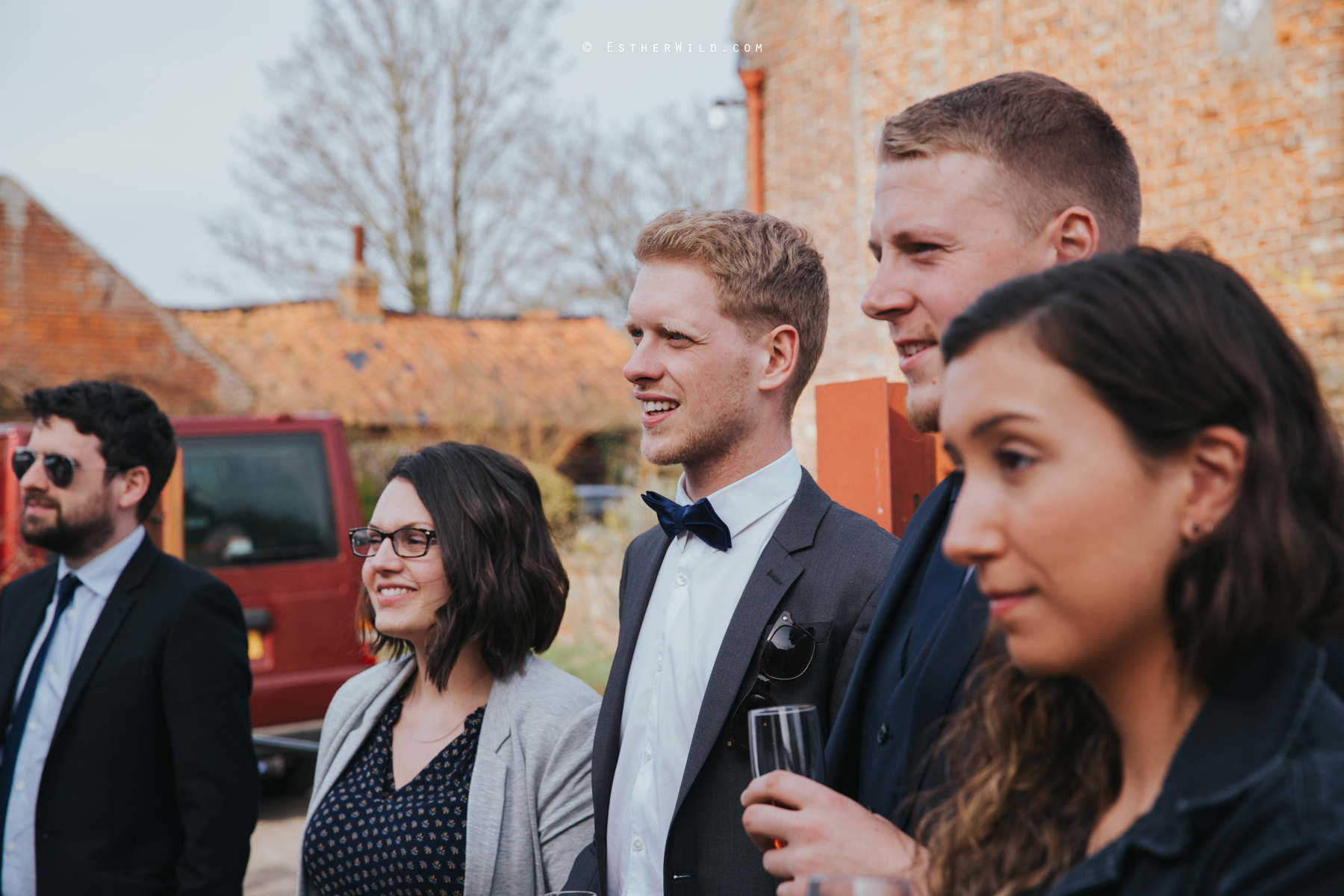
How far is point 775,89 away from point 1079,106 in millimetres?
9739

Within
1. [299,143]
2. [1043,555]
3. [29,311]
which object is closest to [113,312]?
[29,311]

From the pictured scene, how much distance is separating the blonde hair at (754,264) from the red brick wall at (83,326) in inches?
661

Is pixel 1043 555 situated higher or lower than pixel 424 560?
higher

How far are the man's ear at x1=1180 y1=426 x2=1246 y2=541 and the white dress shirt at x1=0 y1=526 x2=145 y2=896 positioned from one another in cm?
324

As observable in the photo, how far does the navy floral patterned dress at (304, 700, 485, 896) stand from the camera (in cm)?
257

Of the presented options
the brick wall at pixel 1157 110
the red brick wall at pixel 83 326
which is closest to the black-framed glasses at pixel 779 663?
the brick wall at pixel 1157 110

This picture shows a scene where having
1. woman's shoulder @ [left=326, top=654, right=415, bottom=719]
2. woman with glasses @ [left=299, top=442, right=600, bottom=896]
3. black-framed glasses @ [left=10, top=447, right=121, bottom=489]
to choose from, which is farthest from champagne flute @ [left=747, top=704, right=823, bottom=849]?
black-framed glasses @ [left=10, top=447, right=121, bottom=489]

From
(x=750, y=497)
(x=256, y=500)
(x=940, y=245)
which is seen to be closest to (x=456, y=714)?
(x=750, y=497)

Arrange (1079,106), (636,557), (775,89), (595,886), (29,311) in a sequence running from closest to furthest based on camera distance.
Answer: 1. (1079,106)
2. (595,886)
3. (636,557)
4. (775,89)
5. (29,311)

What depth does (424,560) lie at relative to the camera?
299 centimetres

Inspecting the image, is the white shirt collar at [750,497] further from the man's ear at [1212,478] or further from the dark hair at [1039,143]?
the man's ear at [1212,478]

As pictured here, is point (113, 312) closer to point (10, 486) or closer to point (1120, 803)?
point (10, 486)

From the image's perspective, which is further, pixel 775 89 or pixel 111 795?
pixel 775 89

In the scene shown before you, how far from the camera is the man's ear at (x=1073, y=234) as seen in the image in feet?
5.80
